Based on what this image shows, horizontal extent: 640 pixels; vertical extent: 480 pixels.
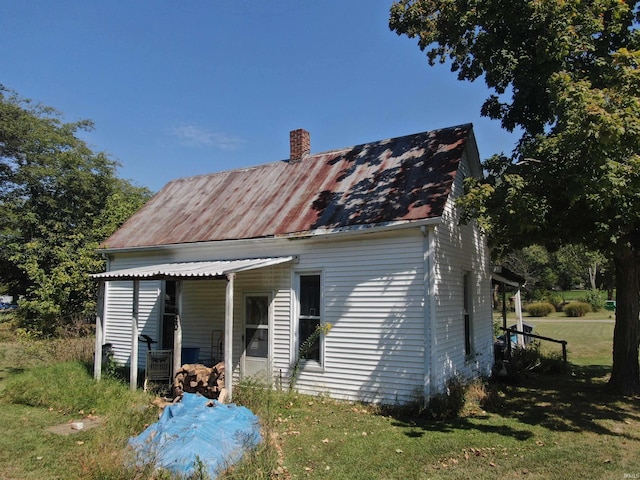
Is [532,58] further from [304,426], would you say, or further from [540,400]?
[304,426]

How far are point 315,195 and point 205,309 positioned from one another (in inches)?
170

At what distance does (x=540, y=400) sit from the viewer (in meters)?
9.71

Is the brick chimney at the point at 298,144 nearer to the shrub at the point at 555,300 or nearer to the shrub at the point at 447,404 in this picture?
the shrub at the point at 447,404

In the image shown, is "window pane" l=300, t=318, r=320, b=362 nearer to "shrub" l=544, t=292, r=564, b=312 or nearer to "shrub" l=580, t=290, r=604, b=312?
"shrub" l=580, t=290, r=604, b=312

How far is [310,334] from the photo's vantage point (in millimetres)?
10305

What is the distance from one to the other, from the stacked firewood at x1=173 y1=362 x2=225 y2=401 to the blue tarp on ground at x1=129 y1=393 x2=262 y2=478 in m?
2.98

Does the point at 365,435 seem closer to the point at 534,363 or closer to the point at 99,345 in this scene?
the point at 99,345

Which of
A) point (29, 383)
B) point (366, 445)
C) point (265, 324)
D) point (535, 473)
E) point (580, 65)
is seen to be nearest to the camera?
point (535, 473)

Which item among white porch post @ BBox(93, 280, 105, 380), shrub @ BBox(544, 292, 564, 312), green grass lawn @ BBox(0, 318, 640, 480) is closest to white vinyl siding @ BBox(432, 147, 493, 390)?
green grass lawn @ BBox(0, 318, 640, 480)

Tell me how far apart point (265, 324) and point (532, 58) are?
8.60 metres

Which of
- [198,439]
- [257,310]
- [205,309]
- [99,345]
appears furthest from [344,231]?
→ [99,345]

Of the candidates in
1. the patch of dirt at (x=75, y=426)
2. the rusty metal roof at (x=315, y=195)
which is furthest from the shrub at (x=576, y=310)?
the patch of dirt at (x=75, y=426)

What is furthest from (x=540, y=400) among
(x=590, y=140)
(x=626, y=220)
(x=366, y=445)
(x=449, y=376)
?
(x=590, y=140)

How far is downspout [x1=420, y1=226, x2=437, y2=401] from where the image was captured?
8.66 meters
